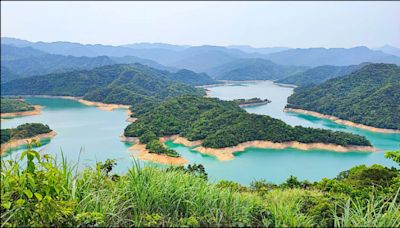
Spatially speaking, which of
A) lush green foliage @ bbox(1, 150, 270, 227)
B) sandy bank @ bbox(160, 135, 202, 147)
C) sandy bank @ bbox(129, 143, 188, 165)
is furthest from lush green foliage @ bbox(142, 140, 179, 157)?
lush green foliage @ bbox(1, 150, 270, 227)

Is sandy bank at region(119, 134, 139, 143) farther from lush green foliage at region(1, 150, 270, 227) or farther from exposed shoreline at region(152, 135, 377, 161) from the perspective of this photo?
lush green foliage at region(1, 150, 270, 227)

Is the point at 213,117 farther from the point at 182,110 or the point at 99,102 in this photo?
the point at 99,102

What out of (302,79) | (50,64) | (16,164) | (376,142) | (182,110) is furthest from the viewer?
(50,64)

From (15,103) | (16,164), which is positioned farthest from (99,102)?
(16,164)

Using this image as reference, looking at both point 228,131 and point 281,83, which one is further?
point 281,83

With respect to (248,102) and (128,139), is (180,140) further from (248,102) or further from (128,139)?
(248,102)

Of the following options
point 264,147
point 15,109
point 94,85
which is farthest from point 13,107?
point 264,147

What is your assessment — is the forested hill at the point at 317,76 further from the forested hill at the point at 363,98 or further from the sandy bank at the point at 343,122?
the sandy bank at the point at 343,122
